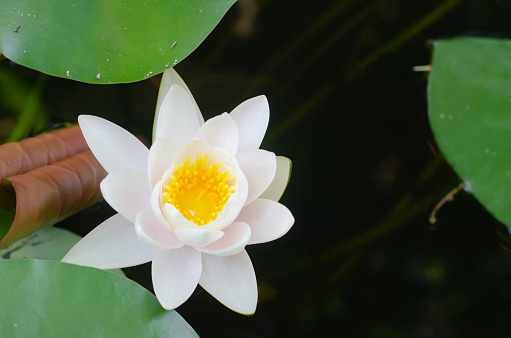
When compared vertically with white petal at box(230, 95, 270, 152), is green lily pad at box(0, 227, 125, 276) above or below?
below

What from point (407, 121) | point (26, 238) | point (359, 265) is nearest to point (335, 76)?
point (407, 121)

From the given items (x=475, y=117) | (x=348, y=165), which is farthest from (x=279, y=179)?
(x=348, y=165)

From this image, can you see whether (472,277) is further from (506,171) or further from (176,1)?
(176,1)

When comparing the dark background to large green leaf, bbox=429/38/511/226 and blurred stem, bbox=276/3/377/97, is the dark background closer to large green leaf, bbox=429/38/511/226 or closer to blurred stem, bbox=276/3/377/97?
blurred stem, bbox=276/3/377/97

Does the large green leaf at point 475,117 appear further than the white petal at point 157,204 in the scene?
Yes

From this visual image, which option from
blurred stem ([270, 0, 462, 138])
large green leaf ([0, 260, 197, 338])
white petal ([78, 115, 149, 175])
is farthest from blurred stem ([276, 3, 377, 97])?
large green leaf ([0, 260, 197, 338])

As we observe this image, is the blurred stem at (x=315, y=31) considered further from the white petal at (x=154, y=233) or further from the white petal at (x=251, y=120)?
the white petal at (x=154, y=233)

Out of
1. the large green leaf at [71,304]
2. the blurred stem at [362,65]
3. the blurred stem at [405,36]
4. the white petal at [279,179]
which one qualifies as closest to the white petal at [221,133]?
the white petal at [279,179]
